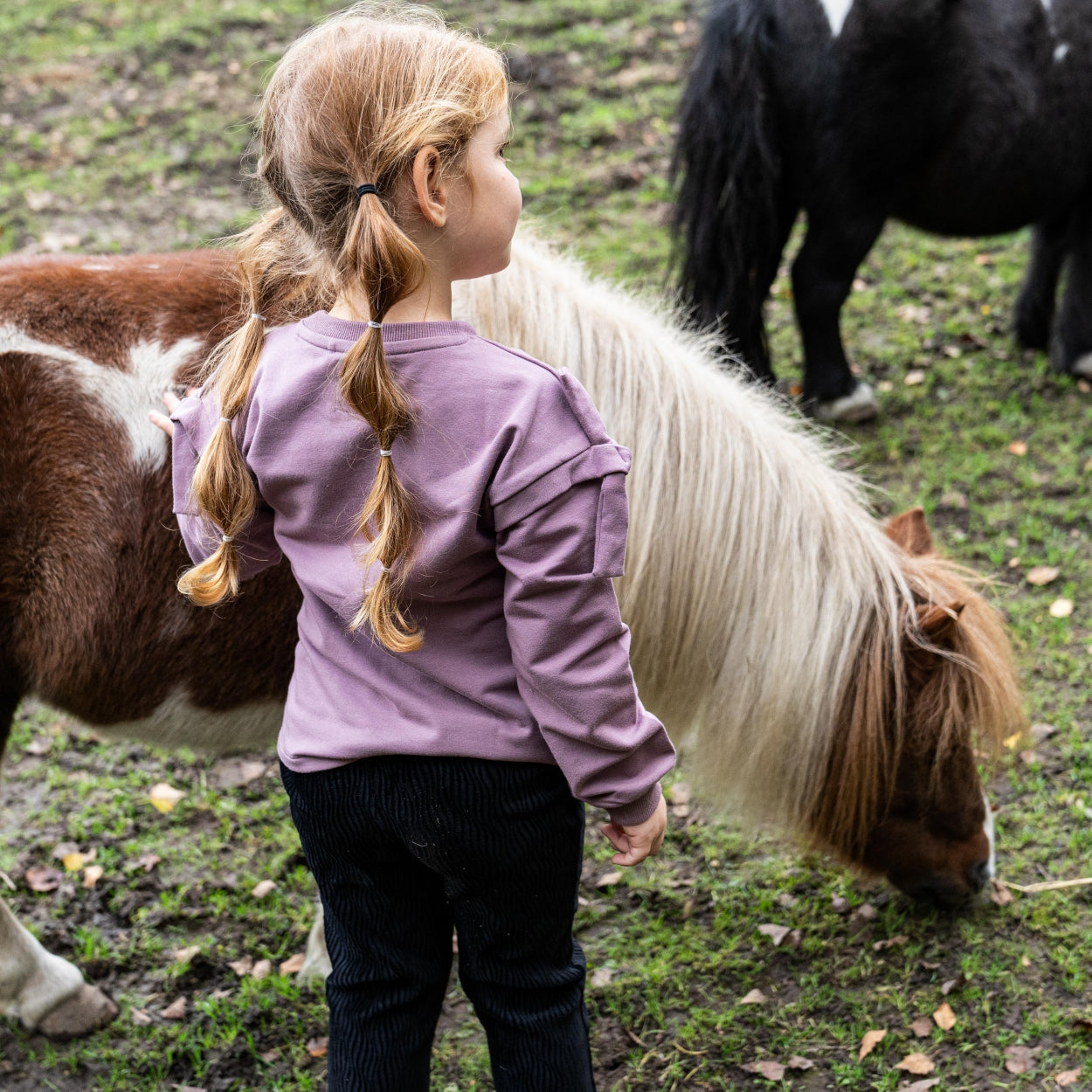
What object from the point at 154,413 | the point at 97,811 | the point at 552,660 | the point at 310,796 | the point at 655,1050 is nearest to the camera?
the point at 552,660

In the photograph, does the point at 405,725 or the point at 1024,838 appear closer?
the point at 405,725

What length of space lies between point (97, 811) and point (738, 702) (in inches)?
83.4

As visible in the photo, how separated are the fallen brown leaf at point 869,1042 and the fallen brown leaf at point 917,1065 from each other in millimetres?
63

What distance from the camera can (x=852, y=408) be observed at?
480 cm

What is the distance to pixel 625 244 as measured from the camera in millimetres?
6086

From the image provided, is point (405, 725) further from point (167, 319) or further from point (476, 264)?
point (167, 319)

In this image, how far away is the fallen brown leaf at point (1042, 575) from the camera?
388 cm

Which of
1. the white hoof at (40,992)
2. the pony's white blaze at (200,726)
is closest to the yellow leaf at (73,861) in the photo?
the white hoof at (40,992)

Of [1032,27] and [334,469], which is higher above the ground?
[1032,27]

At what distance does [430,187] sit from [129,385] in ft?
3.26

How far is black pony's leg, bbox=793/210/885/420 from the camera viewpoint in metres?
4.47

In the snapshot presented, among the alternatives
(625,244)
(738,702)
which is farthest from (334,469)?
(625,244)

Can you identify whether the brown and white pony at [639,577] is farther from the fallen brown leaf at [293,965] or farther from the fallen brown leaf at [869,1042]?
the fallen brown leaf at [293,965]

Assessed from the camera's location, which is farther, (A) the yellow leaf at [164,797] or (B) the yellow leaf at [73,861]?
(A) the yellow leaf at [164,797]
